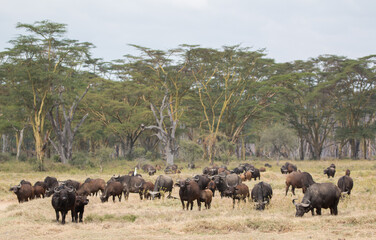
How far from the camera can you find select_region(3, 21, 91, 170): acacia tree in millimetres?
37031

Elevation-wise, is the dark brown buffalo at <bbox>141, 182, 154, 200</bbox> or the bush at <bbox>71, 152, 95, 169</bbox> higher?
the bush at <bbox>71, 152, 95, 169</bbox>

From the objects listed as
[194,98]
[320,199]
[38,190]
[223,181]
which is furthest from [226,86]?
[320,199]

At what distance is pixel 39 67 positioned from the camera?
37.8 metres

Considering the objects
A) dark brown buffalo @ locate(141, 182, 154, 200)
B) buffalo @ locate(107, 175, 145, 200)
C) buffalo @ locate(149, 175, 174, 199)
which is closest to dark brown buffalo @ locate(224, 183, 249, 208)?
buffalo @ locate(149, 175, 174, 199)

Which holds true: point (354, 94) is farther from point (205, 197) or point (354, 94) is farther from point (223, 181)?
point (205, 197)

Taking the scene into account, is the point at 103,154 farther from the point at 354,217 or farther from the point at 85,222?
the point at 354,217

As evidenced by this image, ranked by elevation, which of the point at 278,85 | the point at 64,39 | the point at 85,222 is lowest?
the point at 85,222

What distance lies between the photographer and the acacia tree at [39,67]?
121 feet

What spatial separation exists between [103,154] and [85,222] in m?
25.6

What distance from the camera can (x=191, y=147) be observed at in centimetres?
4197

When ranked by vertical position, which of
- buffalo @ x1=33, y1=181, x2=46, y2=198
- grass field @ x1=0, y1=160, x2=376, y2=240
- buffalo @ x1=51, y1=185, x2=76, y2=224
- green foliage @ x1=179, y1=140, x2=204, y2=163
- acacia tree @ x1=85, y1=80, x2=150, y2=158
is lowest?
grass field @ x1=0, y1=160, x2=376, y2=240

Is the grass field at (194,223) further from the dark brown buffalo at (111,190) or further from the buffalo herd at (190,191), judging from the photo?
the dark brown buffalo at (111,190)

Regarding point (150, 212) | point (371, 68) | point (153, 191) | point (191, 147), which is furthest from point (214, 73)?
point (150, 212)

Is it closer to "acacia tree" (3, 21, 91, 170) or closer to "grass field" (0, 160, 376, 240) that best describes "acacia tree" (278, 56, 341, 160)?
"acacia tree" (3, 21, 91, 170)
